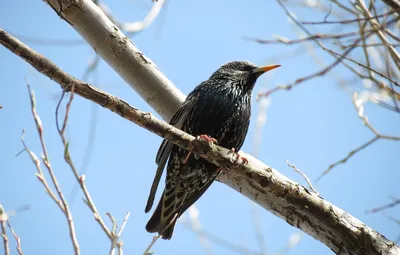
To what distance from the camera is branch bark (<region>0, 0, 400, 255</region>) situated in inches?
114

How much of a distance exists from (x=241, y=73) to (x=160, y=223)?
161 centimetres

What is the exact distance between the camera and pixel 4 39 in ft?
9.21

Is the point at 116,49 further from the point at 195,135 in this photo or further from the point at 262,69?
the point at 262,69

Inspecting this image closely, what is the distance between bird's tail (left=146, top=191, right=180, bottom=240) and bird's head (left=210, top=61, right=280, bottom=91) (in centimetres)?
130

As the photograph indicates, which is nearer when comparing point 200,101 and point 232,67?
point 200,101

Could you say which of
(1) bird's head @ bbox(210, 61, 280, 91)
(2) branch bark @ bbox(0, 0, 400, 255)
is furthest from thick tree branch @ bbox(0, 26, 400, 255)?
(1) bird's head @ bbox(210, 61, 280, 91)

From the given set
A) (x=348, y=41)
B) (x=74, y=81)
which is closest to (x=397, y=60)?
(x=348, y=41)

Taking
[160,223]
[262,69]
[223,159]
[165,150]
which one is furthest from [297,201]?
[262,69]

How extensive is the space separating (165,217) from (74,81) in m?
1.78

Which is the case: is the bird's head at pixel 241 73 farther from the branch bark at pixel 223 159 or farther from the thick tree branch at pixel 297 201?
the thick tree branch at pixel 297 201

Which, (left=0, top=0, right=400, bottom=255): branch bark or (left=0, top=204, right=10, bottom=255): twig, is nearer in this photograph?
(left=0, top=204, right=10, bottom=255): twig

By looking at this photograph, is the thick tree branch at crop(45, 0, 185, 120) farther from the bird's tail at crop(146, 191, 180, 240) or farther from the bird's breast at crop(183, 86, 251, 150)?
the bird's tail at crop(146, 191, 180, 240)

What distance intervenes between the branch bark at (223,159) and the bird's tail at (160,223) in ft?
1.93

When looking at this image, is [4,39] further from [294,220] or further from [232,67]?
[232,67]
